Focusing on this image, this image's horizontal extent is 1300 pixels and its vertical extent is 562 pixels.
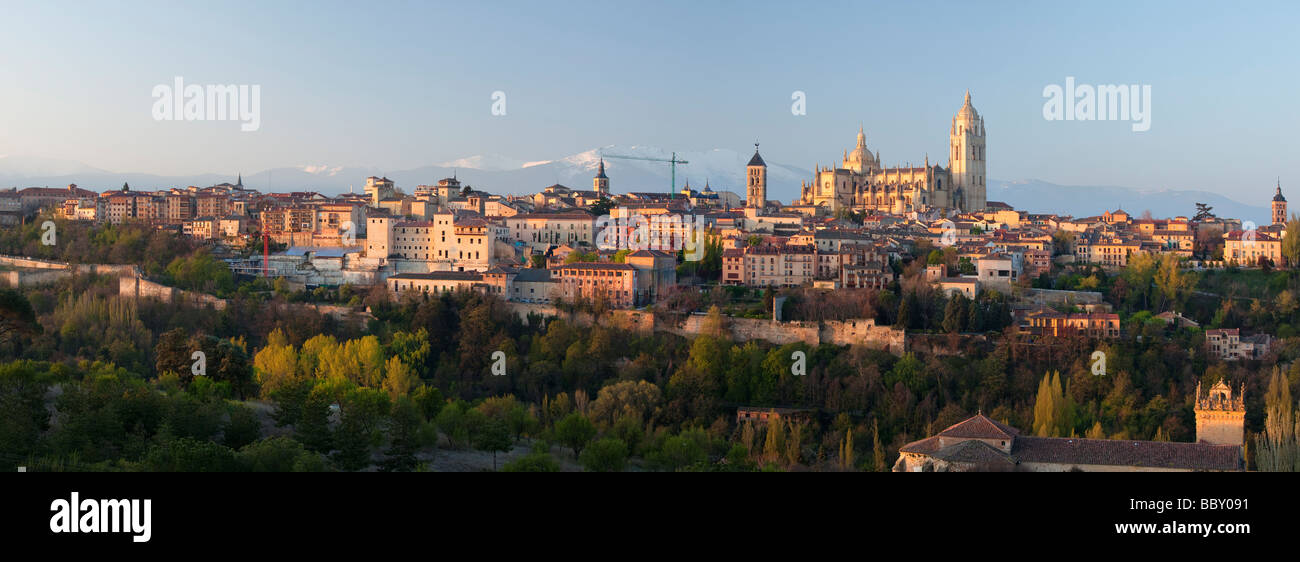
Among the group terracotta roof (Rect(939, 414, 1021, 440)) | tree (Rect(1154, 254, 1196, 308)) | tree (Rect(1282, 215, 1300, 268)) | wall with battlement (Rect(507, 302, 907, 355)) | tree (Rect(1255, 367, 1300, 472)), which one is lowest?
tree (Rect(1255, 367, 1300, 472))

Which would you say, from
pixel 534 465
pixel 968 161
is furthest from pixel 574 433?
pixel 968 161

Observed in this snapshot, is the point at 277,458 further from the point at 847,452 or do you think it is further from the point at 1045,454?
the point at 847,452

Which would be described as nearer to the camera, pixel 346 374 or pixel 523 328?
pixel 346 374

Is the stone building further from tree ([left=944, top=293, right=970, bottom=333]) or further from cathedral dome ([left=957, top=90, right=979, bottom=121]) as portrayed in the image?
cathedral dome ([left=957, top=90, right=979, bottom=121])

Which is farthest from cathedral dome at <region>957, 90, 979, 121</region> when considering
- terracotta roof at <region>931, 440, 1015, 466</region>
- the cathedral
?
terracotta roof at <region>931, 440, 1015, 466</region>

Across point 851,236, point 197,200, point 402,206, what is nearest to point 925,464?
point 851,236

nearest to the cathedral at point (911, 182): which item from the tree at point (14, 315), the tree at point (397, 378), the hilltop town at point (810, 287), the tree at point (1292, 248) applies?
the hilltop town at point (810, 287)
